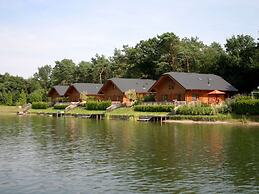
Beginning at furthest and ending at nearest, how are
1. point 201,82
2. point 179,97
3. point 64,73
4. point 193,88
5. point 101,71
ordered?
point 64,73, point 101,71, point 201,82, point 179,97, point 193,88

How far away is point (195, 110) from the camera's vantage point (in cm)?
4703

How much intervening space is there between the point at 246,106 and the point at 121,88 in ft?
92.5

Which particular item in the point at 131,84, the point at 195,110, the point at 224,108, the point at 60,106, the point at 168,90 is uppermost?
the point at 131,84

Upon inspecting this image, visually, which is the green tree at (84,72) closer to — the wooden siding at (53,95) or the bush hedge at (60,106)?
the wooden siding at (53,95)

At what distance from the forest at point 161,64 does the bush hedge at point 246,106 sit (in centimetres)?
1220

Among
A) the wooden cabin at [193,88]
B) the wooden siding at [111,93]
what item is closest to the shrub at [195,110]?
the wooden cabin at [193,88]

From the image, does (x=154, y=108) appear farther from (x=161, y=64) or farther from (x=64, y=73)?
(x=64, y=73)

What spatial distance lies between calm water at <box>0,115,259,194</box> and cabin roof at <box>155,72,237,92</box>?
31083mm

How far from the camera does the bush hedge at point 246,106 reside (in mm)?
43719

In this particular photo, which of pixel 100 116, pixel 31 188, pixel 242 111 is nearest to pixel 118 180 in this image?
pixel 31 188

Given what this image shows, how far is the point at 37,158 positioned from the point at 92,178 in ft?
18.4

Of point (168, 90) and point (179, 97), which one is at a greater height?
point (168, 90)

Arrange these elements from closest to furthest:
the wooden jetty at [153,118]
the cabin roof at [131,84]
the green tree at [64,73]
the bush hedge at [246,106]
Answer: the bush hedge at [246,106]
the wooden jetty at [153,118]
the cabin roof at [131,84]
the green tree at [64,73]

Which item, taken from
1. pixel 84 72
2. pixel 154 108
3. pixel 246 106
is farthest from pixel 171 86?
pixel 84 72
